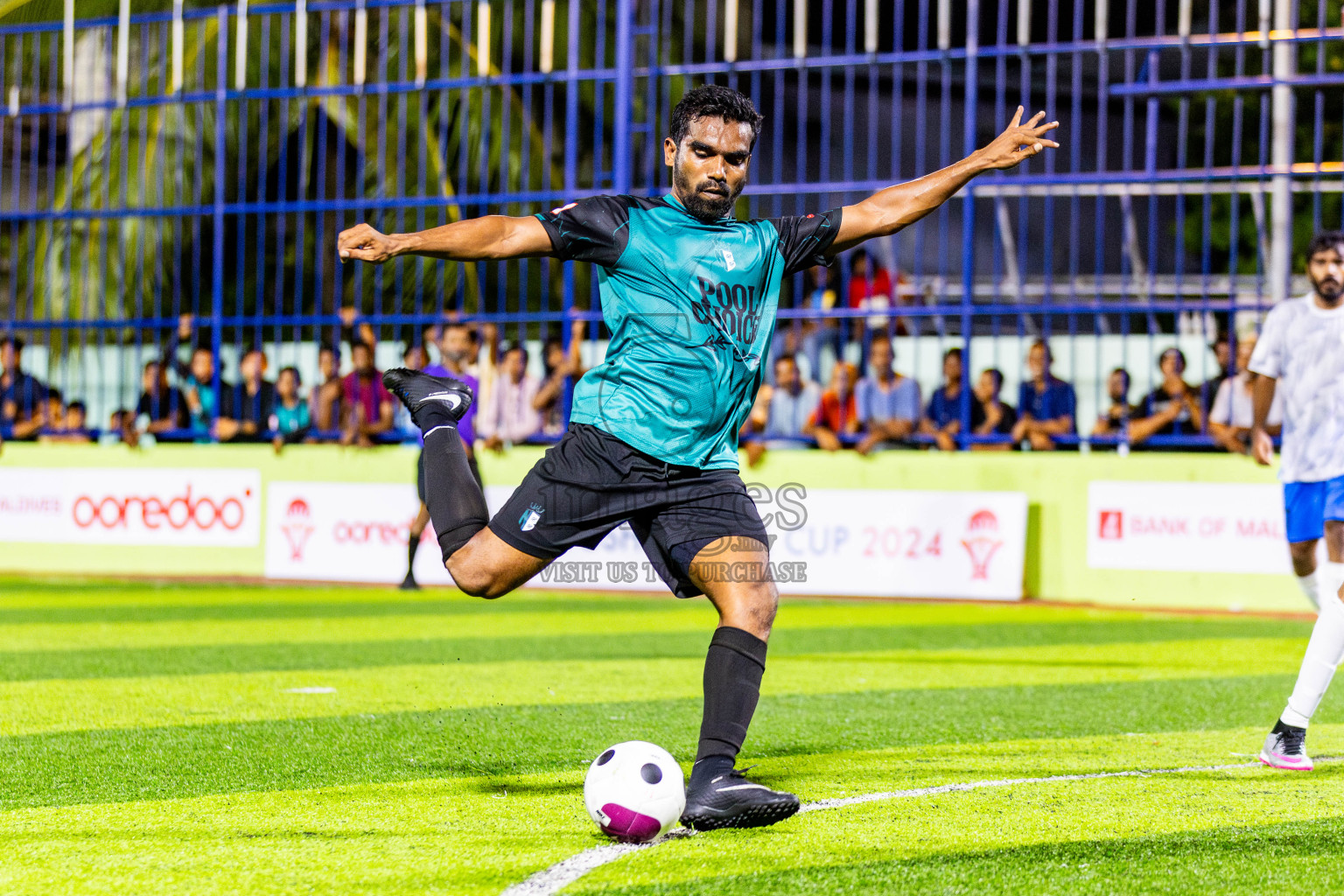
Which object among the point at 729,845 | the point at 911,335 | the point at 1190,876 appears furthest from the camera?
the point at 911,335

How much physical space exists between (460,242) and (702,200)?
2.35ft

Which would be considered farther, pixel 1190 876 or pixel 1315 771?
pixel 1315 771

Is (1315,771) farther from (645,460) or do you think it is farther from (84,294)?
(84,294)

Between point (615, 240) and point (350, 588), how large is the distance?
10153mm

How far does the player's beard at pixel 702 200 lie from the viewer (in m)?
4.64

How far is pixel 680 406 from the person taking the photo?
4.57m

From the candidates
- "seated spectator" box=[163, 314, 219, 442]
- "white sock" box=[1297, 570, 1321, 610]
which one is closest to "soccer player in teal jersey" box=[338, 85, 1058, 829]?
"white sock" box=[1297, 570, 1321, 610]

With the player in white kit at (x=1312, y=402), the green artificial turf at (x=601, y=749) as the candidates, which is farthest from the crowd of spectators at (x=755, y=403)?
the player in white kit at (x=1312, y=402)

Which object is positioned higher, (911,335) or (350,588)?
(911,335)

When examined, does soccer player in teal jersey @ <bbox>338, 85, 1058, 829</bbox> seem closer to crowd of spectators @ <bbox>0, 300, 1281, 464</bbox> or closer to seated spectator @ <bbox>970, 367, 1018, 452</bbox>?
crowd of spectators @ <bbox>0, 300, 1281, 464</bbox>

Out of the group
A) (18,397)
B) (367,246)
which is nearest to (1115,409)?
(367,246)

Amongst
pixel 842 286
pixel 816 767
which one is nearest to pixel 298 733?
pixel 816 767

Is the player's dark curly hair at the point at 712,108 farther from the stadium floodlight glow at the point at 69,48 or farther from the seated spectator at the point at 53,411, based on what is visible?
the stadium floodlight glow at the point at 69,48

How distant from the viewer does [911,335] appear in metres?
14.2
